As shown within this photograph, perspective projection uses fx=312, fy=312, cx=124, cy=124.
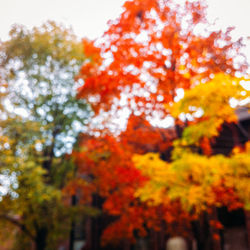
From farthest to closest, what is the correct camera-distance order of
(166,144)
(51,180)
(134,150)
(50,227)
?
(51,180) < (50,227) < (134,150) < (166,144)

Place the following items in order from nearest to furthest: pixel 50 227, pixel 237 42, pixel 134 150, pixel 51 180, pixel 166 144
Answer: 1. pixel 237 42
2. pixel 166 144
3. pixel 134 150
4. pixel 50 227
5. pixel 51 180

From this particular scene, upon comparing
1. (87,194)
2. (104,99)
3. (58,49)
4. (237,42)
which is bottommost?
(87,194)

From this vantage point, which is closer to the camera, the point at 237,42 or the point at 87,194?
the point at 237,42

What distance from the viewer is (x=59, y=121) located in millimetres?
18594

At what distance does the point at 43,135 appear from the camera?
17266mm

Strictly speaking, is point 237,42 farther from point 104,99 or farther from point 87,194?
point 87,194

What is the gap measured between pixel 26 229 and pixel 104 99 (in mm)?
9081

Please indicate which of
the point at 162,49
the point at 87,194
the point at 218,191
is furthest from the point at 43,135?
the point at 218,191

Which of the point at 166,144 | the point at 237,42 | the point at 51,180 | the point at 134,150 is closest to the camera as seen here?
the point at 237,42

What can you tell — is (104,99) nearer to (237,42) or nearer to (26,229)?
(237,42)

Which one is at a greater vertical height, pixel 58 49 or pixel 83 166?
pixel 58 49

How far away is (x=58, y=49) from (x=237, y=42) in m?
11.4

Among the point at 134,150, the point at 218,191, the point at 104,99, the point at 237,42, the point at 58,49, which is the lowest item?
the point at 218,191

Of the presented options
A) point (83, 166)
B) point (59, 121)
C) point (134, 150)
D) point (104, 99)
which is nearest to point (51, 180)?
point (83, 166)
